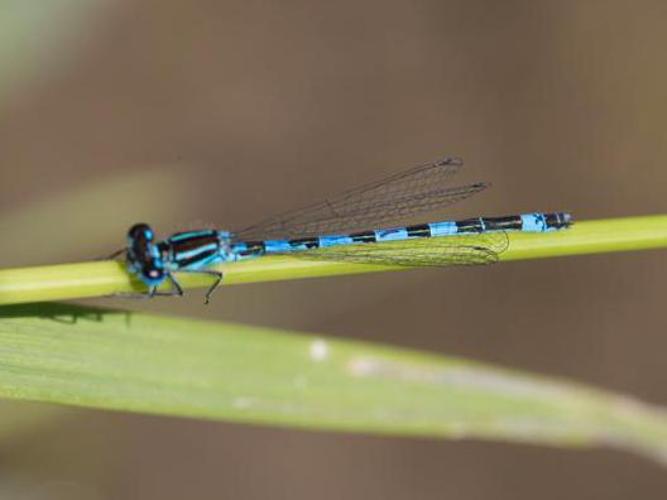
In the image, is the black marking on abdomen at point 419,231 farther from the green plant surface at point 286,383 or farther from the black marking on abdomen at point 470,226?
the green plant surface at point 286,383

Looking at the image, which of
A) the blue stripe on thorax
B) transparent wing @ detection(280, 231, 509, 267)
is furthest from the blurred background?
the blue stripe on thorax

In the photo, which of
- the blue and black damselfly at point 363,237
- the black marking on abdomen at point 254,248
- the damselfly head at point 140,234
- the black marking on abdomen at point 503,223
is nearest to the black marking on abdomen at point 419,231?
the blue and black damselfly at point 363,237

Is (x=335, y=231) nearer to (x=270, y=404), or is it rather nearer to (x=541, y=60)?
(x=270, y=404)

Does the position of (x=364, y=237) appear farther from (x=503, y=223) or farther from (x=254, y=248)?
(x=503, y=223)

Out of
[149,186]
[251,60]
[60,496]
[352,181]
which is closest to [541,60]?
[352,181]

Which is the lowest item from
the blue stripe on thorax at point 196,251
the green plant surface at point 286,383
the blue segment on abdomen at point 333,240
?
the green plant surface at point 286,383

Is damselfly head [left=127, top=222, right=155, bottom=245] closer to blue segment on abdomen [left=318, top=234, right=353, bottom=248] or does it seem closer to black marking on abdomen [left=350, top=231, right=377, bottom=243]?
blue segment on abdomen [left=318, top=234, right=353, bottom=248]
